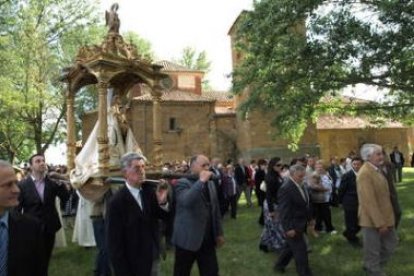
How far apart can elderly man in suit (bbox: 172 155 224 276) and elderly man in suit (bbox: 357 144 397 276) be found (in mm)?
2187

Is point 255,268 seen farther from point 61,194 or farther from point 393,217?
point 61,194

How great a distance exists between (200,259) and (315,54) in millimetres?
12439

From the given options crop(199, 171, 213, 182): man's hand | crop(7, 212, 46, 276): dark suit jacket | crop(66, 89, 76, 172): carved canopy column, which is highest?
crop(66, 89, 76, 172): carved canopy column

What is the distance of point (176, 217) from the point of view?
6465 millimetres

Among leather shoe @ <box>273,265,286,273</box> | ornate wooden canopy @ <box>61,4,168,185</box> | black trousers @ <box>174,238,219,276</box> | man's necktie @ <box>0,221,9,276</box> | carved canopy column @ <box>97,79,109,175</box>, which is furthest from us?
ornate wooden canopy @ <box>61,4,168,185</box>

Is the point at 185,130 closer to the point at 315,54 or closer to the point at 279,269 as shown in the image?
the point at 315,54

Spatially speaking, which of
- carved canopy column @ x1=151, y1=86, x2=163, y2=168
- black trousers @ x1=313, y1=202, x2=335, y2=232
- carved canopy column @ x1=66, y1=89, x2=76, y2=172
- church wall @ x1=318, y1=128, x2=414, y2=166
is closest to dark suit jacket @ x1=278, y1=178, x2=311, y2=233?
carved canopy column @ x1=151, y1=86, x2=163, y2=168

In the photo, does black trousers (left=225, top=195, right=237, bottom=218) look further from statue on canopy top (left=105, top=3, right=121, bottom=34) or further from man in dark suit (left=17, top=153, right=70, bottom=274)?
man in dark suit (left=17, top=153, right=70, bottom=274)

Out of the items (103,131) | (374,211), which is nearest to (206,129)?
(103,131)

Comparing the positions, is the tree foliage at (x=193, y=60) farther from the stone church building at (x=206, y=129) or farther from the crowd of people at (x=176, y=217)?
the crowd of people at (x=176, y=217)

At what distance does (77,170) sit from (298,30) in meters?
11.6

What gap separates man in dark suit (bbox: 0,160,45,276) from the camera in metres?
3.04

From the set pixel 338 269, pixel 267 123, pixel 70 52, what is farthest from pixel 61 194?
pixel 267 123

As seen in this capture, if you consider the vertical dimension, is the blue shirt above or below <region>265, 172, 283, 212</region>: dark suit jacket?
above
